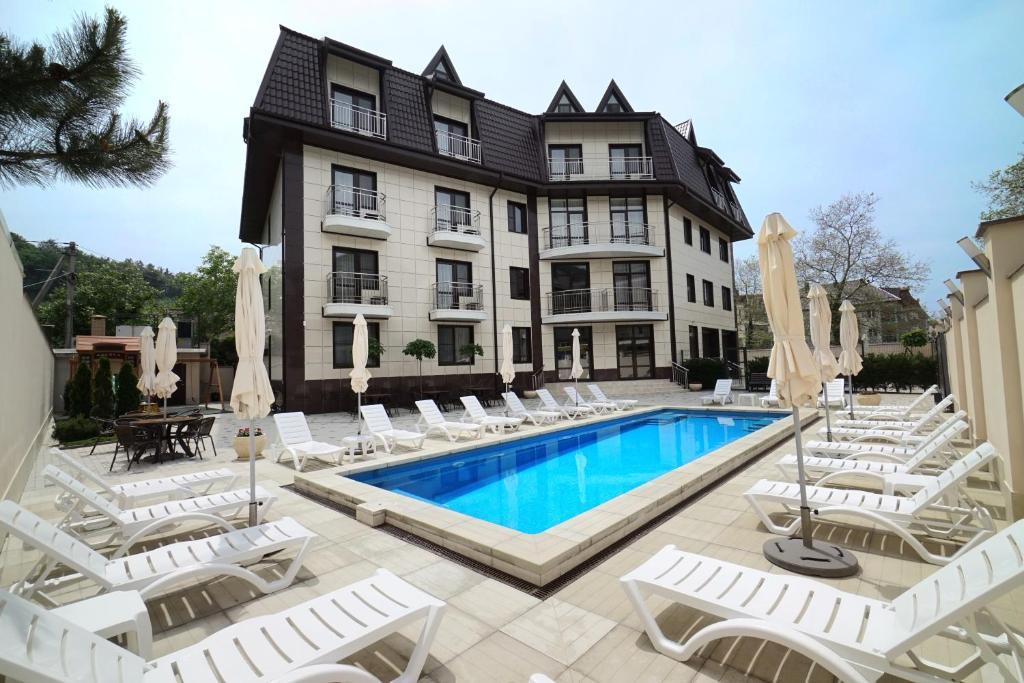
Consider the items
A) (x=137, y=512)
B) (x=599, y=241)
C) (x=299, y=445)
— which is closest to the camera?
(x=137, y=512)

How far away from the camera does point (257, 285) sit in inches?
170

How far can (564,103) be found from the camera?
22.2 metres

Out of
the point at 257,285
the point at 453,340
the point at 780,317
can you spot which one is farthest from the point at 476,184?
the point at 780,317

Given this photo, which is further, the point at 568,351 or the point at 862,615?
the point at 568,351

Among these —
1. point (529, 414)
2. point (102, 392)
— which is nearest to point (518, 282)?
point (529, 414)

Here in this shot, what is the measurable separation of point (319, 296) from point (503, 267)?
791 centimetres

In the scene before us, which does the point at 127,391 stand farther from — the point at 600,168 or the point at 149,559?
the point at 600,168

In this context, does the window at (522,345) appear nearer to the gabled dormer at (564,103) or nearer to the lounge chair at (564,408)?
the lounge chair at (564,408)

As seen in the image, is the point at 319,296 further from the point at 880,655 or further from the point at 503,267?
the point at 880,655

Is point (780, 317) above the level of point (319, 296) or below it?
below

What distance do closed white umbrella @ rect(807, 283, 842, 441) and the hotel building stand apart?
12.5 m

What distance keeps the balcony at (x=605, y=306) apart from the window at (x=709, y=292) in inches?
217

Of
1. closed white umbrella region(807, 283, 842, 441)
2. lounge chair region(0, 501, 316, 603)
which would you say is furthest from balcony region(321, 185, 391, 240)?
closed white umbrella region(807, 283, 842, 441)

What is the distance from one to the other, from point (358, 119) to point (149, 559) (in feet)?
53.5
